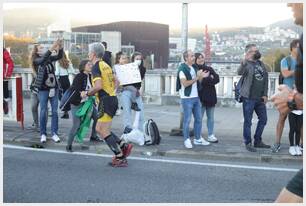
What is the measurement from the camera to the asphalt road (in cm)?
527

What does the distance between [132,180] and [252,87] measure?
9.03 ft

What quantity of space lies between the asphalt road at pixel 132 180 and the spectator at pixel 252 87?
3.41ft

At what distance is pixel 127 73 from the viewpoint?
8.52m

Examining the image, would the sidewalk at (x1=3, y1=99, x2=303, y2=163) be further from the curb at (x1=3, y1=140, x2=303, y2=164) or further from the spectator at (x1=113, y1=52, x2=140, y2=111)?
the spectator at (x1=113, y1=52, x2=140, y2=111)

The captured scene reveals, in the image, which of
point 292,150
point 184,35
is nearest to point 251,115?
point 292,150

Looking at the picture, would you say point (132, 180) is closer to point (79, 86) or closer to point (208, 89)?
point (79, 86)

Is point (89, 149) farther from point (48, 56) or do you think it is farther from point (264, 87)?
point (264, 87)

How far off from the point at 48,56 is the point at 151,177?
10.5 ft

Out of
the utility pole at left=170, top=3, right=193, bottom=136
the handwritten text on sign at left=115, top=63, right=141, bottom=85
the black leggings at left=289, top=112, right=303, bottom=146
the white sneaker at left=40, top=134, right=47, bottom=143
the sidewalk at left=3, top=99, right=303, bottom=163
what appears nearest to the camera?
the sidewalk at left=3, top=99, right=303, bottom=163

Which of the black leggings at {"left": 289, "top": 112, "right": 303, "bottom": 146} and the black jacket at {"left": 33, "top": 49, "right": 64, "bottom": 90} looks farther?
the black jacket at {"left": 33, "top": 49, "right": 64, "bottom": 90}

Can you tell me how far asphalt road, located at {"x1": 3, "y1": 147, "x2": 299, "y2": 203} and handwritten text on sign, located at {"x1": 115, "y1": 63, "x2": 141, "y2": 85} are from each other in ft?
5.58

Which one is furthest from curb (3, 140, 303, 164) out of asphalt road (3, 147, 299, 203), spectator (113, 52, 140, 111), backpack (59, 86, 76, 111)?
spectator (113, 52, 140, 111)

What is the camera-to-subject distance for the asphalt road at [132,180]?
527 centimetres


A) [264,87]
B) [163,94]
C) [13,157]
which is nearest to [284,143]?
[264,87]
